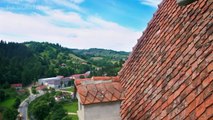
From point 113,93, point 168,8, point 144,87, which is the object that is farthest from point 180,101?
point 168,8

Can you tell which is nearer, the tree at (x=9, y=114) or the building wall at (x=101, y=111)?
A: the building wall at (x=101, y=111)

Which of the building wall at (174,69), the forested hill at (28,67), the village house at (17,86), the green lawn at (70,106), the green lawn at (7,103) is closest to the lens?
the building wall at (174,69)

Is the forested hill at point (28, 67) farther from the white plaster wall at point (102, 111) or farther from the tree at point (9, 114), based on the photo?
the white plaster wall at point (102, 111)

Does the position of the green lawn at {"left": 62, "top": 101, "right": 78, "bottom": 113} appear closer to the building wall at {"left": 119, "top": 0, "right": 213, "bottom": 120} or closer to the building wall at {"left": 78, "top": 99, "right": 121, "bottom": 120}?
the building wall at {"left": 119, "top": 0, "right": 213, "bottom": 120}

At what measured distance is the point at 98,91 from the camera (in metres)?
5.88

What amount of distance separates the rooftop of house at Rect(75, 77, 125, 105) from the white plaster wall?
91 mm

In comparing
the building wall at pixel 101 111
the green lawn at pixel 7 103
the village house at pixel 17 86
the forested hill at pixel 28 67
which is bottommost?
the green lawn at pixel 7 103

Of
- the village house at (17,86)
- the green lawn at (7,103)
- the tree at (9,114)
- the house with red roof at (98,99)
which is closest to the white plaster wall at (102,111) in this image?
the house with red roof at (98,99)

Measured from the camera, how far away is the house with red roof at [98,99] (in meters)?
5.64

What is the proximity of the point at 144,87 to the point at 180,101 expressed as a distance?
1535mm

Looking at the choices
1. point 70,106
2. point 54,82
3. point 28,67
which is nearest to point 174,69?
point 70,106

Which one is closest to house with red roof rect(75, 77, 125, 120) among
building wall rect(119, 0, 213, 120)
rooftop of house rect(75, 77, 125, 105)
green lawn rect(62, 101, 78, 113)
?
rooftop of house rect(75, 77, 125, 105)

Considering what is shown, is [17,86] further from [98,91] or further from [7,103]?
[98,91]

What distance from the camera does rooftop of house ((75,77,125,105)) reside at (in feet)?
18.7
